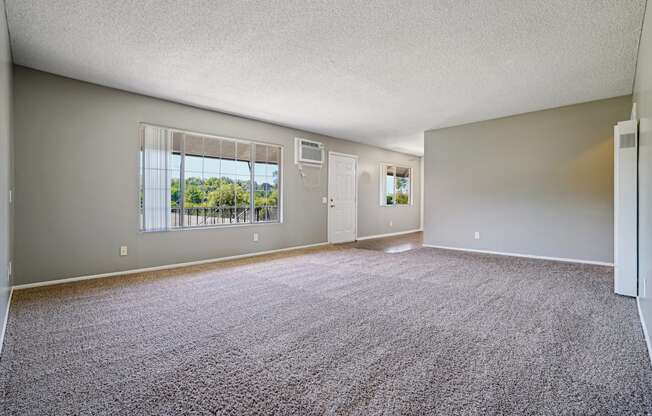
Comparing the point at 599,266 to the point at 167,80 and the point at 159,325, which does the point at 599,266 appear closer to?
the point at 159,325

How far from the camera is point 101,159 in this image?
3961mm

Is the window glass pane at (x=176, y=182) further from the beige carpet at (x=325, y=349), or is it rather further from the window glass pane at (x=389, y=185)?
the window glass pane at (x=389, y=185)

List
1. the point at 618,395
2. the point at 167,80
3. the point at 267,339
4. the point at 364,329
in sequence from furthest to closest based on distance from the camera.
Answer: the point at 167,80 → the point at 364,329 → the point at 267,339 → the point at 618,395

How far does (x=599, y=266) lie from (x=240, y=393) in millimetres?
5263

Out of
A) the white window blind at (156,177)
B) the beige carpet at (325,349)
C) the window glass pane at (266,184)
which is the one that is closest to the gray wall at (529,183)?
the beige carpet at (325,349)

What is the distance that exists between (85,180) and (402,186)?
749 centimetres

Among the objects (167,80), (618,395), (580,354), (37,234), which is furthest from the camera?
(167,80)

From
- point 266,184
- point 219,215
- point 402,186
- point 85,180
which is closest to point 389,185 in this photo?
point 402,186

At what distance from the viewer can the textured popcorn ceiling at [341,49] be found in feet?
8.07

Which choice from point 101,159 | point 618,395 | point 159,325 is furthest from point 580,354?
point 101,159

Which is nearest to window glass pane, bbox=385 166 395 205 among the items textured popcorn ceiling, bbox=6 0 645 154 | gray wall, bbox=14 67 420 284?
textured popcorn ceiling, bbox=6 0 645 154

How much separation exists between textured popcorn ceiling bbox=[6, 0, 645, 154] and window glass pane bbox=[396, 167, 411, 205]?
4398 millimetres

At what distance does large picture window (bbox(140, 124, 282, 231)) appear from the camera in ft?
14.3

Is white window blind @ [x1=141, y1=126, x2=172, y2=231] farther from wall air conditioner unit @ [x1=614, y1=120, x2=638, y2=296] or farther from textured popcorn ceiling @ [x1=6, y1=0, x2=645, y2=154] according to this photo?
wall air conditioner unit @ [x1=614, y1=120, x2=638, y2=296]
